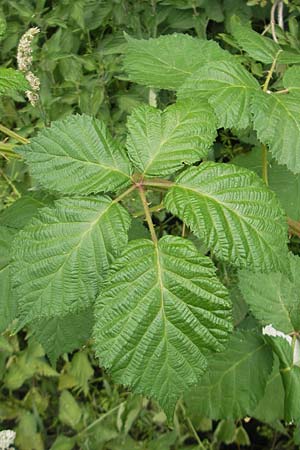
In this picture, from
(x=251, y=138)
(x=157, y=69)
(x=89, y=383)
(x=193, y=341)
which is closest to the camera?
(x=193, y=341)

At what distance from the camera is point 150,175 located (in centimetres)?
85

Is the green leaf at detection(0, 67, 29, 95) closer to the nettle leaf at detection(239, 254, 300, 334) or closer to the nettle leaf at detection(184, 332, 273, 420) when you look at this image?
the nettle leaf at detection(239, 254, 300, 334)

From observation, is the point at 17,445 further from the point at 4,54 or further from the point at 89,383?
the point at 4,54

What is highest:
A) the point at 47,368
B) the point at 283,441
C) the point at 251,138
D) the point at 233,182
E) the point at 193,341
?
the point at 233,182

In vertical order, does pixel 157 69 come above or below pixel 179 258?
above

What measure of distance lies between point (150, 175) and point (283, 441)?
1.64m

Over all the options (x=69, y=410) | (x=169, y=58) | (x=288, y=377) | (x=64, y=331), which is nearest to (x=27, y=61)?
(x=169, y=58)

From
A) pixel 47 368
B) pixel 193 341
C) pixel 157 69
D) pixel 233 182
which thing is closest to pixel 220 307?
pixel 193 341

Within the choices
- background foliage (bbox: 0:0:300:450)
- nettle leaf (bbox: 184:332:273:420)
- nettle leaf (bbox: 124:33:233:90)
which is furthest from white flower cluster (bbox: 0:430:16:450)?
nettle leaf (bbox: 124:33:233:90)

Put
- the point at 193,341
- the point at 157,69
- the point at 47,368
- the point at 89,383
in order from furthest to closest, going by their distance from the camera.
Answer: the point at 89,383
the point at 47,368
the point at 157,69
the point at 193,341

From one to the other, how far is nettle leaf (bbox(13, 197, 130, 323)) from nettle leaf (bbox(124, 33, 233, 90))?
34 centimetres

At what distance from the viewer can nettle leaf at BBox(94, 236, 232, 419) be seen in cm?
78

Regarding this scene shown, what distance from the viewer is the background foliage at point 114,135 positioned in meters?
1.93

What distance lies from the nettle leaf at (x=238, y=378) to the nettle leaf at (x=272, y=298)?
0.22 ft
